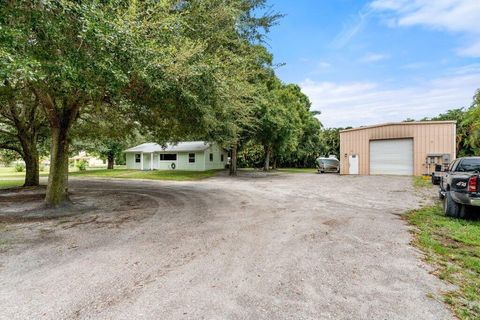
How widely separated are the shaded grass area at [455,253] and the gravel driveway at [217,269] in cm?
20

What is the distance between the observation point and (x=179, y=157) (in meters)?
30.4

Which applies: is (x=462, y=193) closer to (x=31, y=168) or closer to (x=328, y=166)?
(x=328, y=166)

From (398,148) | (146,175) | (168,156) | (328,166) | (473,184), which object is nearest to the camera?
(473,184)

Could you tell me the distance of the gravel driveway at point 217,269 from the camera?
9.34 ft

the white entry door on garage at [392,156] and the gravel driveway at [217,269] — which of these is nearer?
the gravel driveway at [217,269]

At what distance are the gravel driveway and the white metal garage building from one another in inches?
634

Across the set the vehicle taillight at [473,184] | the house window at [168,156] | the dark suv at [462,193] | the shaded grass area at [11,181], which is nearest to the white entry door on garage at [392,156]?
the dark suv at [462,193]

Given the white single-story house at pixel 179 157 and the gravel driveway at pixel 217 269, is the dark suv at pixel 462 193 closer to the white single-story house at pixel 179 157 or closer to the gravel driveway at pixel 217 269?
the gravel driveway at pixel 217 269

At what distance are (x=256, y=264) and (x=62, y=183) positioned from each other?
8.30 metres

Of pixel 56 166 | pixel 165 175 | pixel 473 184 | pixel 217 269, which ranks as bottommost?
pixel 217 269

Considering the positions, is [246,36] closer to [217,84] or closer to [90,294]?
[217,84]

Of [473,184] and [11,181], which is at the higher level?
[473,184]

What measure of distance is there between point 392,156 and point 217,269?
21.9 metres

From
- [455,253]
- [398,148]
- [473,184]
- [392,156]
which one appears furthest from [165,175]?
[455,253]
